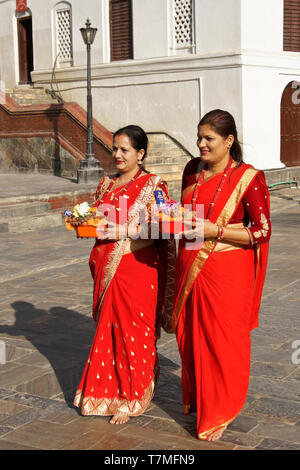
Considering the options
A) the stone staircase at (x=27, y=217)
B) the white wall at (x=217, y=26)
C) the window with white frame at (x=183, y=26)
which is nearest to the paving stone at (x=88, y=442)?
the stone staircase at (x=27, y=217)

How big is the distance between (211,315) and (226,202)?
62cm

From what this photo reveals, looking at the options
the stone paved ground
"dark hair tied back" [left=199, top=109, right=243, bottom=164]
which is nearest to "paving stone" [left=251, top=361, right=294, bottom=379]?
the stone paved ground

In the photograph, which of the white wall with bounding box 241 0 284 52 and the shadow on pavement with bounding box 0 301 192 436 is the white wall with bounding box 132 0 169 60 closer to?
the white wall with bounding box 241 0 284 52

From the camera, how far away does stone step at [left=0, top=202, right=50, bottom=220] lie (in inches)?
507

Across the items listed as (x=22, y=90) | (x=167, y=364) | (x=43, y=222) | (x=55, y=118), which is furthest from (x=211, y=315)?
(x=22, y=90)

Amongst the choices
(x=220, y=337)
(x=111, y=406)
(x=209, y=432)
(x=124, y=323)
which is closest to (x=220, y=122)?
(x=220, y=337)

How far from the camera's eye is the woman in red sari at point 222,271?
3.91 m

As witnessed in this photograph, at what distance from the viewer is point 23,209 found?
13258 millimetres

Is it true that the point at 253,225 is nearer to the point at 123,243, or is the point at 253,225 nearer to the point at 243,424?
the point at 123,243

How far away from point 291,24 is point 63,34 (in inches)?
268

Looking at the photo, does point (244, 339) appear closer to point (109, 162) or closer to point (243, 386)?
point (243, 386)

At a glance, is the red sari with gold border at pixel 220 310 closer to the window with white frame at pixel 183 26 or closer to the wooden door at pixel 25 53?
the window with white frame at pixel 183 26
